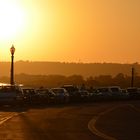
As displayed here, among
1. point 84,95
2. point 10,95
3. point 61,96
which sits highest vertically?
A: point 10,95

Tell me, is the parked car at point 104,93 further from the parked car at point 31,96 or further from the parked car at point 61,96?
the parked car at point 31,96

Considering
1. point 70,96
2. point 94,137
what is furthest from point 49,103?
point 94,137

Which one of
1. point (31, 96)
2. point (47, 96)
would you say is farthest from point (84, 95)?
point (31, 96)

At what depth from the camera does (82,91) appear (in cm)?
6831

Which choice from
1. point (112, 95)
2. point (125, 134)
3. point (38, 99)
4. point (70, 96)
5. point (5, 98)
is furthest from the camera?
point (112, 95)

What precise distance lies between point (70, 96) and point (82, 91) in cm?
334

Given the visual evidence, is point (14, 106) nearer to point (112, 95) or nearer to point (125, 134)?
point (112, 95)

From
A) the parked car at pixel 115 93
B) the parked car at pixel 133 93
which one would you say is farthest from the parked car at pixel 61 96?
the parked car at pixel 133 93

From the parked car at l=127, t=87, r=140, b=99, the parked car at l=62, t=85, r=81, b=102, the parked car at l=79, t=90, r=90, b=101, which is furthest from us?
the parked car at l=127, t=87, r=140, b=99

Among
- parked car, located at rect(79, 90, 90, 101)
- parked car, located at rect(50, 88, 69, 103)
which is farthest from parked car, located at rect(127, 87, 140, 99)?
parked car, located at rect(50, 88, 69, 103)

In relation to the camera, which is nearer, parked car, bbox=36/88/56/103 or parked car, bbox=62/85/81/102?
parked car, bbox=36/88/56/103

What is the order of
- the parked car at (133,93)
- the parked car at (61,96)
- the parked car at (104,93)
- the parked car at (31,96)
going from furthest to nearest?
1. the parked car at (133,93)
2. the parked car at (104,93)
3. the parked car at (61,96)
4. the parked car at (31,96)

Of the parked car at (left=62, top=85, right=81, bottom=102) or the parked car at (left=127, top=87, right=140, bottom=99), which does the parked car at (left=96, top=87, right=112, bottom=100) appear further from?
the parked car at (left=127, top=87, right=140, bottom=99)

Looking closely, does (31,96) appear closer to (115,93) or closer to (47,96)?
(47,96)
